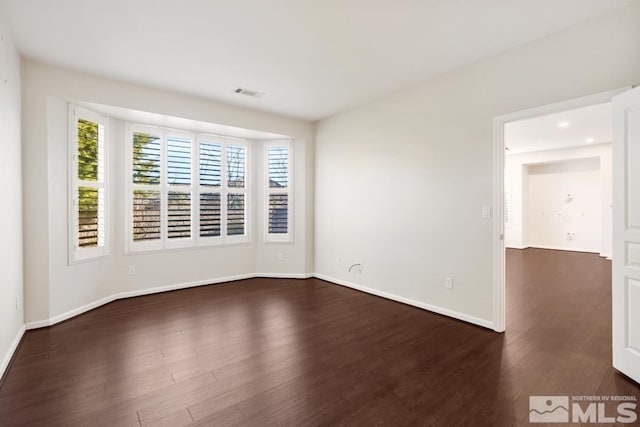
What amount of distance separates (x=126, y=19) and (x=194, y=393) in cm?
299

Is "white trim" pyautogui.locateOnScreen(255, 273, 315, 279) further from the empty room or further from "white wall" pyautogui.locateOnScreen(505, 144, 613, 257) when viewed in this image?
"white wall" pyautogui.locateOnScreen(505, 144, 613, 257)

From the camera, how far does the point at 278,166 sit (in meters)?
5.57

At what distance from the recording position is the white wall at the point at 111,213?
3.21 metres

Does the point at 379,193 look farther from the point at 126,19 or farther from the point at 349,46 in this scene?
the point at 126,19

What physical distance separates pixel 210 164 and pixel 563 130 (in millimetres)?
6894

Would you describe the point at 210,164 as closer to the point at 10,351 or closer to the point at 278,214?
the point at 278,214

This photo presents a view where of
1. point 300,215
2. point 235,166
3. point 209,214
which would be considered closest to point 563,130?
point 300,215

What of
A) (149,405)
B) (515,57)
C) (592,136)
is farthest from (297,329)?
(592,136)

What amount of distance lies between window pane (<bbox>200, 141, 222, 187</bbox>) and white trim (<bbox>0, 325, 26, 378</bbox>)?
9.18 feet

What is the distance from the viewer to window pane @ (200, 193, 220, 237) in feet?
16.4

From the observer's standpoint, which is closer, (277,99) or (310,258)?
(277,99)

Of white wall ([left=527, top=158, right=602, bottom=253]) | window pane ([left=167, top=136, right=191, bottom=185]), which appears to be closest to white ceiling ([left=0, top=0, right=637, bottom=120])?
window pane ([left=167, top=136, right=191, bottom=185])

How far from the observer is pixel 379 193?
4.45 m

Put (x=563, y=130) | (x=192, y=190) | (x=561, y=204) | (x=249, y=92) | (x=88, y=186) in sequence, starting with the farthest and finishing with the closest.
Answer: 1. (x=561, y=204)
2. (x=563, y=130)
3. (x=192, y=190)
4. (x=249, y=92)
5. (x=88, y=186)
